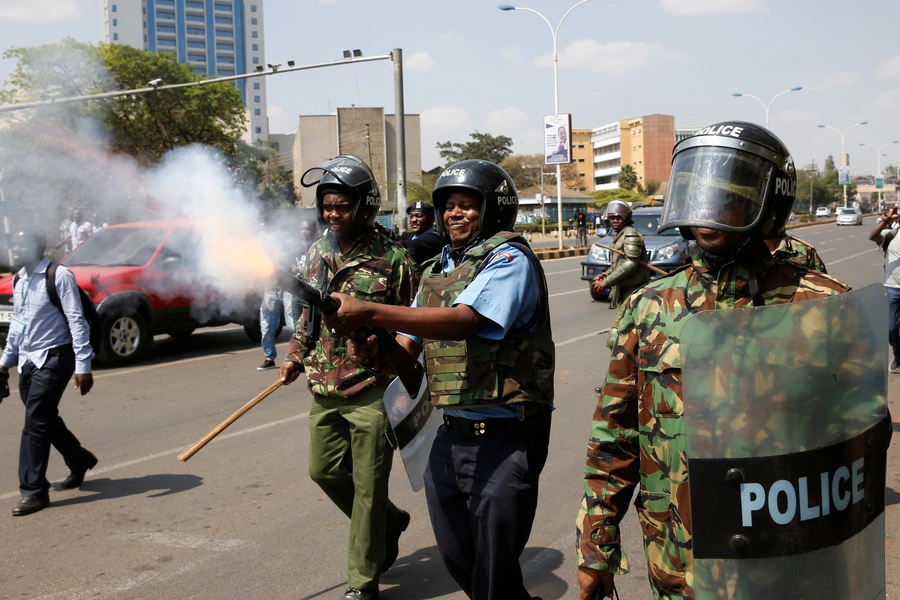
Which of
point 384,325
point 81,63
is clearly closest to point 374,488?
point 384,325

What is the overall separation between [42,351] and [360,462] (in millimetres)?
2682

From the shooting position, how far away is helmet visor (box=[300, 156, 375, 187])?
3750 millimetres

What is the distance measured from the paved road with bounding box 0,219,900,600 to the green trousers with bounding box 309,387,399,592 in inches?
12.4

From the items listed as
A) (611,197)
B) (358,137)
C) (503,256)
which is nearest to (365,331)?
(503,256)

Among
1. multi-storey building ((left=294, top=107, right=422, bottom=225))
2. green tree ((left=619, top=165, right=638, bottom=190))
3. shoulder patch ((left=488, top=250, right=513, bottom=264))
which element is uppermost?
multi-storey building ((left=294, top=107, right=422, bottom=225))

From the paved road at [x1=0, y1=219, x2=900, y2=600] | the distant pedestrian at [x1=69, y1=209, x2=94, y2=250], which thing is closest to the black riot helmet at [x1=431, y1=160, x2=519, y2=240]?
the paved road at [x1=0, y1=219, x2=900, y2=600]

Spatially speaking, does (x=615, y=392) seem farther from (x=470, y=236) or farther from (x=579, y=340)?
(x=579, y=340)

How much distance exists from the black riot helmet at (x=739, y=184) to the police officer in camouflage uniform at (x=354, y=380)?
193 centimetres

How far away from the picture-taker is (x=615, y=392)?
215cm

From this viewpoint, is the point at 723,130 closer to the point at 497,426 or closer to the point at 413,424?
the point at 497,426

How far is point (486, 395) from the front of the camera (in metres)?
2.76

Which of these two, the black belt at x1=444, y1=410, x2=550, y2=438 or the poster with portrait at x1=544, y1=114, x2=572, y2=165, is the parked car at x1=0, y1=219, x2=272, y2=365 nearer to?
the black belt at x1=444, y1=410, x2=550, y2=438

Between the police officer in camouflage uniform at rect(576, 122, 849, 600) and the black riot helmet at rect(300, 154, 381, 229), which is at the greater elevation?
the black riot helmet at rect(300, 154, 381, 229)

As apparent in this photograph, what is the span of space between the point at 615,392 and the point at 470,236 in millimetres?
1037
